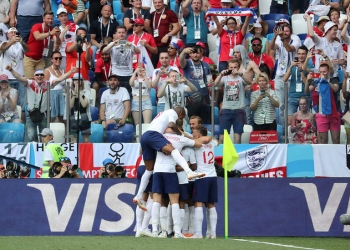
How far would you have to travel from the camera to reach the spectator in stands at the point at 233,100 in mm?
18797

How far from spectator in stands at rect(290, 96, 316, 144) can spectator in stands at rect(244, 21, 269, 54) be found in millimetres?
2917

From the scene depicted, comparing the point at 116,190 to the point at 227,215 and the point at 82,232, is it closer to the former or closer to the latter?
the point at 82,232

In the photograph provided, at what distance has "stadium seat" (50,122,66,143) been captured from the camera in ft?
61.5

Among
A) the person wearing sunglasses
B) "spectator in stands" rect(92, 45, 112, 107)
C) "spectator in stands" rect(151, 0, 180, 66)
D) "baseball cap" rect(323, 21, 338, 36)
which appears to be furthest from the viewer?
"spectator in stands" rect(151, 0, 180, 66)

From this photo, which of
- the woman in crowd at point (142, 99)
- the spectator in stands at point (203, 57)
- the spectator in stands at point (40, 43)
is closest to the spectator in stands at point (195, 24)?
the spectator in stands at point (203, 57)

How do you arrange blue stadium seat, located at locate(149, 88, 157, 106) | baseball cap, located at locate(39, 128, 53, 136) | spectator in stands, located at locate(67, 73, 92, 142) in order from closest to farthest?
baseball cap, located at locate(39, 128, 53, 136) < spectator in stands, located at locate(67, 73, 92, 142) < blue stadium seat, located at locate(149, 88, 157, 106)

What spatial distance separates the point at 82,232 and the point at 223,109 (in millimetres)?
3914

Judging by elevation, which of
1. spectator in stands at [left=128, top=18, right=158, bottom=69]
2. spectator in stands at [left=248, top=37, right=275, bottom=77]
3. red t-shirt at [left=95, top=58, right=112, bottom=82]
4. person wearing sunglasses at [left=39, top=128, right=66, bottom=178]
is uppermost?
spectator in stands at [left=128, top=18, right=158, bottom=69]

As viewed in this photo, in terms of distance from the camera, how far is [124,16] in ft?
75.0

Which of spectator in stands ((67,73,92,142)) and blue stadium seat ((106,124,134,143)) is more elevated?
spectator in stands ((67,73,92,142))

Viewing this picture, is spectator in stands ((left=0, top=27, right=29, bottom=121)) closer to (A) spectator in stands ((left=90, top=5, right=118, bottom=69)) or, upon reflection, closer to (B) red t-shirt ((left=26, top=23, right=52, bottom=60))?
(B) red t-shirt ((left=26, top=23, right=52, bottom=60))

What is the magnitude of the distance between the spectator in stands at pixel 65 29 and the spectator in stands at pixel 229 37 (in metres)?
3.34

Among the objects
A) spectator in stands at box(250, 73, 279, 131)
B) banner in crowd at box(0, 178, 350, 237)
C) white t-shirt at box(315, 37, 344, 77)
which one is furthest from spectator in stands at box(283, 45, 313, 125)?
banner in crowd at box(0, 178, 350, 237)

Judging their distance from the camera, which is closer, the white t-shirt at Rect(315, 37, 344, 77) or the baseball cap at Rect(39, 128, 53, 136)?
the baseball cap at Rect(39, 128, 53, 136)
